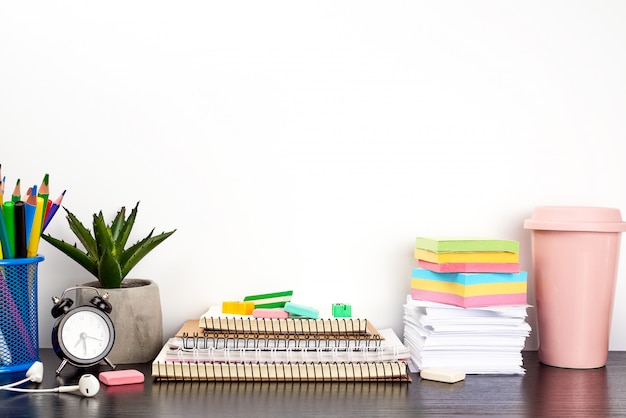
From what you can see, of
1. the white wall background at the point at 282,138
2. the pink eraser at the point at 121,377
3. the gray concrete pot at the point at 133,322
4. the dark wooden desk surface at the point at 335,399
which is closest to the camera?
the dark wooden desk surface at the point at 335,399

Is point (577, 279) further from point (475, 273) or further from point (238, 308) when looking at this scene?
point (238, 308)

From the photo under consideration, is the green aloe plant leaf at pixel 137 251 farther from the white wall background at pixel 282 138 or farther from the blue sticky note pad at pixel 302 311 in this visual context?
the blue sticky note pad at pixel 302 311

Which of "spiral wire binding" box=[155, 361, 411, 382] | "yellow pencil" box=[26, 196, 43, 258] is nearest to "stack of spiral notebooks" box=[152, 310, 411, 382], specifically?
"spiral wire binding" box=[155, 361, 411, 382]

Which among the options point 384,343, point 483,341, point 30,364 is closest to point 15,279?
point 30,364

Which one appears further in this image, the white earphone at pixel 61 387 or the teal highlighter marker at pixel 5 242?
the teal highlighter marker at pixel 5 242

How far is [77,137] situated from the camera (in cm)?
138

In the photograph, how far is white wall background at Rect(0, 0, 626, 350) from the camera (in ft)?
4.52

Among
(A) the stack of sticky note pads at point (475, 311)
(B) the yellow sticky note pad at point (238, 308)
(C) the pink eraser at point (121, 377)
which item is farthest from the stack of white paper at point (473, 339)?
(C) the pink eraser at point (121, 377)

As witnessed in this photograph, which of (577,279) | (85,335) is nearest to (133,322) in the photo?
(85,335)

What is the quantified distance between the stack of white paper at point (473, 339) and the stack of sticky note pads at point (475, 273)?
18mm

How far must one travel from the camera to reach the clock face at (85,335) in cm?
113

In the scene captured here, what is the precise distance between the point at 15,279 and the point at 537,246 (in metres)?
0.88

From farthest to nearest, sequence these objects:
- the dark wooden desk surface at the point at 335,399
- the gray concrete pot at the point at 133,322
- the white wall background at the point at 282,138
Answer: the white wall background at the point at 282,138, the gray concrete pot at the point at 133,322, the dark wooden desk surface at the point at 335,399

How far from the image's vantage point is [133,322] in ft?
3.97
